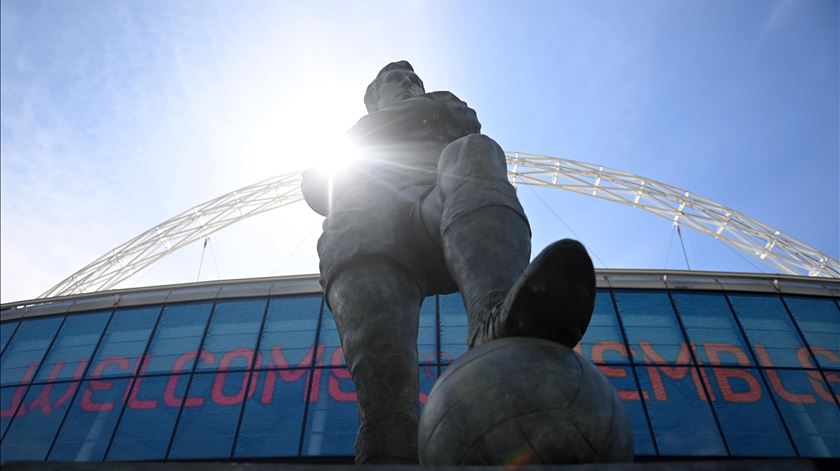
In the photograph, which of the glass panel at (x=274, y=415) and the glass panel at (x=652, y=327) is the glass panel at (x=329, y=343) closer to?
the glass panel at (x=274, y=415)

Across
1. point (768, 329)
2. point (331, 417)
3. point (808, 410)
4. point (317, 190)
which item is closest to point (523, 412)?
point (317, 190)

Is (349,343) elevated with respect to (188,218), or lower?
lower

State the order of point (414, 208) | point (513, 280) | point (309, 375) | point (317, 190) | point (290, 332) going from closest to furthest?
point (513, 280) → point (414, 208) → point (317, 190) → point (309, 375) → point (290, 332)

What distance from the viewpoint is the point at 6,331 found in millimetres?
22062

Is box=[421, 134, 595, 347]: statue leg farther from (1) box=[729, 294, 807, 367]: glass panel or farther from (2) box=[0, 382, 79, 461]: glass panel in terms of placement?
(2) box=[0, 382, 79, 461]: glass panel

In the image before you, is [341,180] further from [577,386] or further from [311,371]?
[311,371]

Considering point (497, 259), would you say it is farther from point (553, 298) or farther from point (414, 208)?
point (414, 208)

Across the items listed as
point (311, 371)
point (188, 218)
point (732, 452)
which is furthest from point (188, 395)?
point (188, 218)

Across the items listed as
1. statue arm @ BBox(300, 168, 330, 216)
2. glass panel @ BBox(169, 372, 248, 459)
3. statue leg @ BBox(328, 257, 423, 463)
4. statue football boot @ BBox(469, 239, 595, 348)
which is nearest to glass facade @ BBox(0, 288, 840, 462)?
glass panel @ BBox(169, 372, 248, 459)

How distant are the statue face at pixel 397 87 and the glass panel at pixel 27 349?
2058 cm

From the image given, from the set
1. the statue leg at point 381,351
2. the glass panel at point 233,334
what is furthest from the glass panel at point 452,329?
the statue leg at point 381,351

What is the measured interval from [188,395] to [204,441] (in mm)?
1654

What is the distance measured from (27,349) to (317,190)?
21726 millimetres

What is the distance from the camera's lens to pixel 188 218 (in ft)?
126
